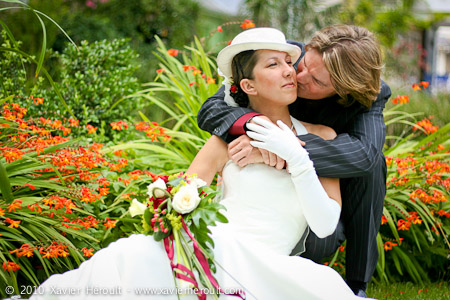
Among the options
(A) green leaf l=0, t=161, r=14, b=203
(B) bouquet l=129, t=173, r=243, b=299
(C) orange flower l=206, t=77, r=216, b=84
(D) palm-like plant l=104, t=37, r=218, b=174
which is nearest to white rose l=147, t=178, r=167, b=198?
(B) bouquet l=129, t=173, r=243, b=299

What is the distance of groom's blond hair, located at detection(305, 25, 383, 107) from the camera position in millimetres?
2900

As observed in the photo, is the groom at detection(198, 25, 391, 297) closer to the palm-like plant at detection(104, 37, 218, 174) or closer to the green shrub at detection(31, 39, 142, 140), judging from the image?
the palm-like plant at detection(104, 37, 218, 174)

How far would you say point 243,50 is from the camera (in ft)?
9.46

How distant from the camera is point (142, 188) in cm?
369

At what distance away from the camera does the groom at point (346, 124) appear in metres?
2.82

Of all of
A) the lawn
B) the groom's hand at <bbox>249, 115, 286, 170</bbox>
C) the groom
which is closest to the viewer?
the groom's hand at <bbox>249, 115, 286, 170</bbox>

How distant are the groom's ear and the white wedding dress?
41cm

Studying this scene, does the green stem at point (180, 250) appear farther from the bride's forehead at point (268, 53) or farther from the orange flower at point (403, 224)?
the orange flower at point (403, 224)

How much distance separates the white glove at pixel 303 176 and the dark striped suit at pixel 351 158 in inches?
8.1

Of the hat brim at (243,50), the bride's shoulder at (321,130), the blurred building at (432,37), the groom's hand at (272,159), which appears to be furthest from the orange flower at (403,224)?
the blurred building at (432,37)

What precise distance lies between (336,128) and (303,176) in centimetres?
78

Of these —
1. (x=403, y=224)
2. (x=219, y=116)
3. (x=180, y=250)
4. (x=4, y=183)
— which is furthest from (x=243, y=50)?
(x=403, y=224)

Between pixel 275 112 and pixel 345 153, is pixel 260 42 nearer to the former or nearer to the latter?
pixel 275 112

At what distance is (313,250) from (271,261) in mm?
583
